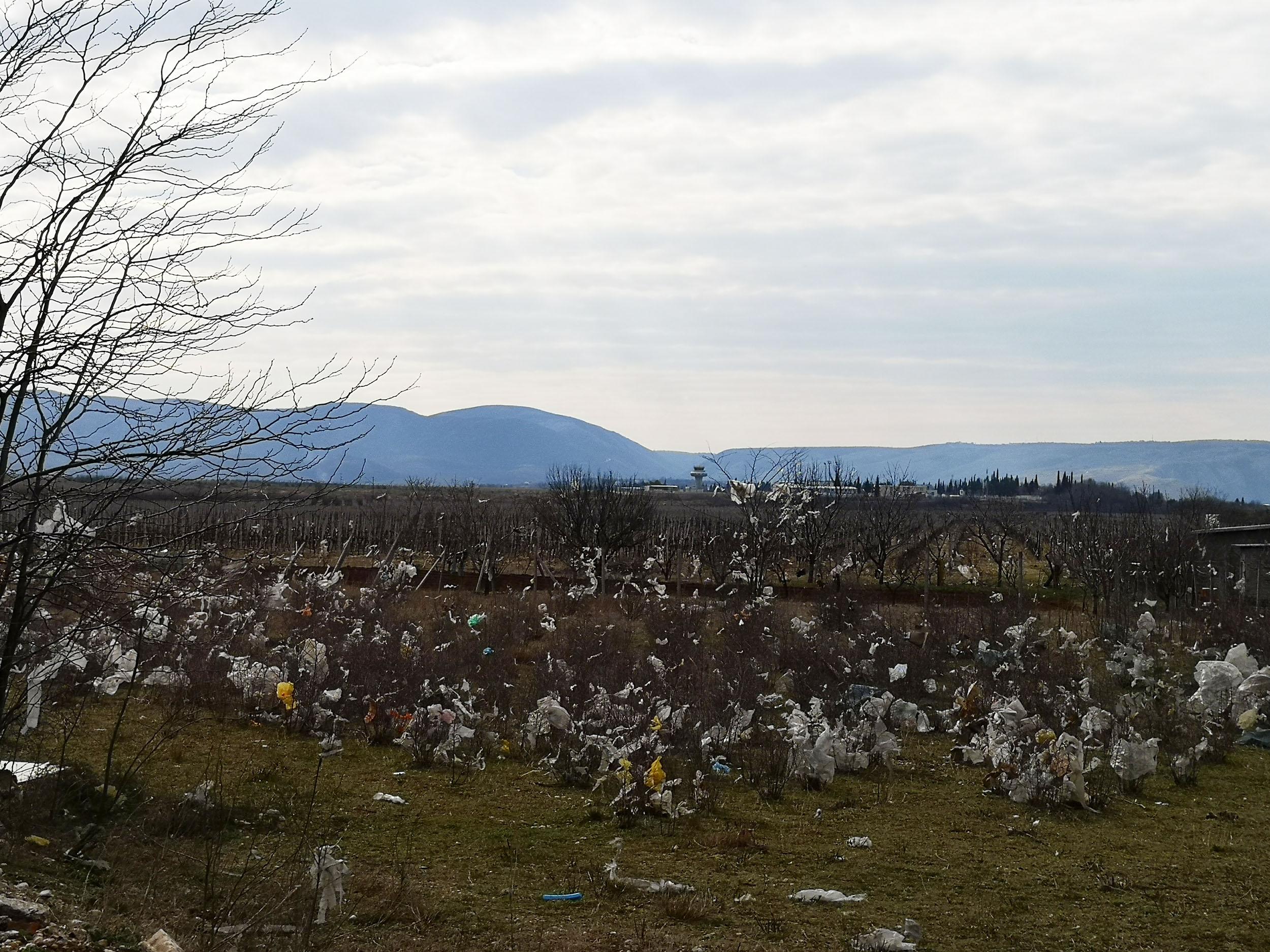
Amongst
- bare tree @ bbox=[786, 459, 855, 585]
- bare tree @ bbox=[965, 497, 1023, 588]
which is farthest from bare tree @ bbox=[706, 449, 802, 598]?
bare tree @ bbox=[965, 497, 1023, 588]

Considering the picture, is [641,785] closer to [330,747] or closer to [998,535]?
[330,747]

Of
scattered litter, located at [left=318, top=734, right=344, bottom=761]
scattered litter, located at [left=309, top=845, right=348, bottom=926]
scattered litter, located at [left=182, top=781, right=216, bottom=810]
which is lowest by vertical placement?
scattered litter, located at [left=318, top=734, right=344, bottom=761]

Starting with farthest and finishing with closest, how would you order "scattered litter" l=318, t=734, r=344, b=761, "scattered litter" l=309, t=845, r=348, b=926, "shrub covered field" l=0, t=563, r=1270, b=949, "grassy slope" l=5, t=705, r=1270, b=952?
1. "scattered litter" l=318, t=734, r=344, b=761
2. "shrub covered field" l=0, t=563, r=1270, b=949
3. "grassy slope" l=5, t=705, r=1270, b=952
4. "scattered litter" l=309, t=845, r=348, b=926

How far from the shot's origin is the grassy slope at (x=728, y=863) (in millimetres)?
5887

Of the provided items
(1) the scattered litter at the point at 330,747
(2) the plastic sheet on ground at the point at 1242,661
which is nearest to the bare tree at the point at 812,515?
(2) the plastic sheet on ground at the point at 1242,661

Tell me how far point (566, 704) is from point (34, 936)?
7.37 m

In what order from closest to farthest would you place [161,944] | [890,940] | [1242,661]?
1. [161,944]
2. [890,940]
3. [1242,661]

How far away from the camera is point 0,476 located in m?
4.42

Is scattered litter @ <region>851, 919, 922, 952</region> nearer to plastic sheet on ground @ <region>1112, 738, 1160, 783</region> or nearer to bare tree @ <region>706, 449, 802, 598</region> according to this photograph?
plastic sheet on ground @ <region>1112, 738, 1160, 783</region>

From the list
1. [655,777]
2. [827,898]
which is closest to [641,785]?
[655,777]

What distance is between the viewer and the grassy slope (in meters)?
5.89

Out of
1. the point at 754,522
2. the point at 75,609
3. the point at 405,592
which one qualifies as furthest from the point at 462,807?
the point at 754,522

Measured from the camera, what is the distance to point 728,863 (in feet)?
24.1

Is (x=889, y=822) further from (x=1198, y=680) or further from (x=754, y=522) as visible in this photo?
(x=754, y=522)
